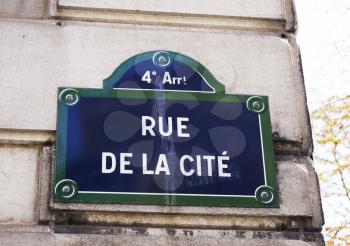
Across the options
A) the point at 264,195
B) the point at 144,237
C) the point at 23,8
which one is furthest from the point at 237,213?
the point at 23,8

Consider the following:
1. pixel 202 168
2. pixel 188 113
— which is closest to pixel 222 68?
pixel 188 113

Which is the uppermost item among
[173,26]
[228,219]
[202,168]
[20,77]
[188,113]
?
[173,26]

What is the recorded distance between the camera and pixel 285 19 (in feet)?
10.7

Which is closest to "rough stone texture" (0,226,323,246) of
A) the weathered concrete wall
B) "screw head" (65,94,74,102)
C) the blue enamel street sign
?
the weathered concrete wall

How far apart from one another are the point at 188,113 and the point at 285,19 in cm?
75

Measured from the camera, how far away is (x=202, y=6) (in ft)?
10.5

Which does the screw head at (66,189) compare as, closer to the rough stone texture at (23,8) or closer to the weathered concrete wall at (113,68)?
the weathered concrete wall at (113,68)

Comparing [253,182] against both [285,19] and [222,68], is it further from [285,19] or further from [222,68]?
[285,19]

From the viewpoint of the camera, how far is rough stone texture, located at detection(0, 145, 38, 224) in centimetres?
265

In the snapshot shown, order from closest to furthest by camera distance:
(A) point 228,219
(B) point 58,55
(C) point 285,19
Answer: (A) point 228,219 < (B) point 58,55 < (C) point 285,19

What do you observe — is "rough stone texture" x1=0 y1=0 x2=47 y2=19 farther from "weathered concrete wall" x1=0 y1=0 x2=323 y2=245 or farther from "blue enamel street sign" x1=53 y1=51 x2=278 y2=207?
"blue enamel street sign" x1=53 y1=51 x2=278 y2=207

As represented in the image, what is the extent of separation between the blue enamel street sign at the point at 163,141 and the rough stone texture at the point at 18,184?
0.12 m

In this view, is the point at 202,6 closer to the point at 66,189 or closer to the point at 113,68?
the point at 113,68

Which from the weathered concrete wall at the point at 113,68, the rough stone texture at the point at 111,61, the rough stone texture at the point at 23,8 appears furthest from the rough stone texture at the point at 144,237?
the rough stone texture at the point at 23,8
